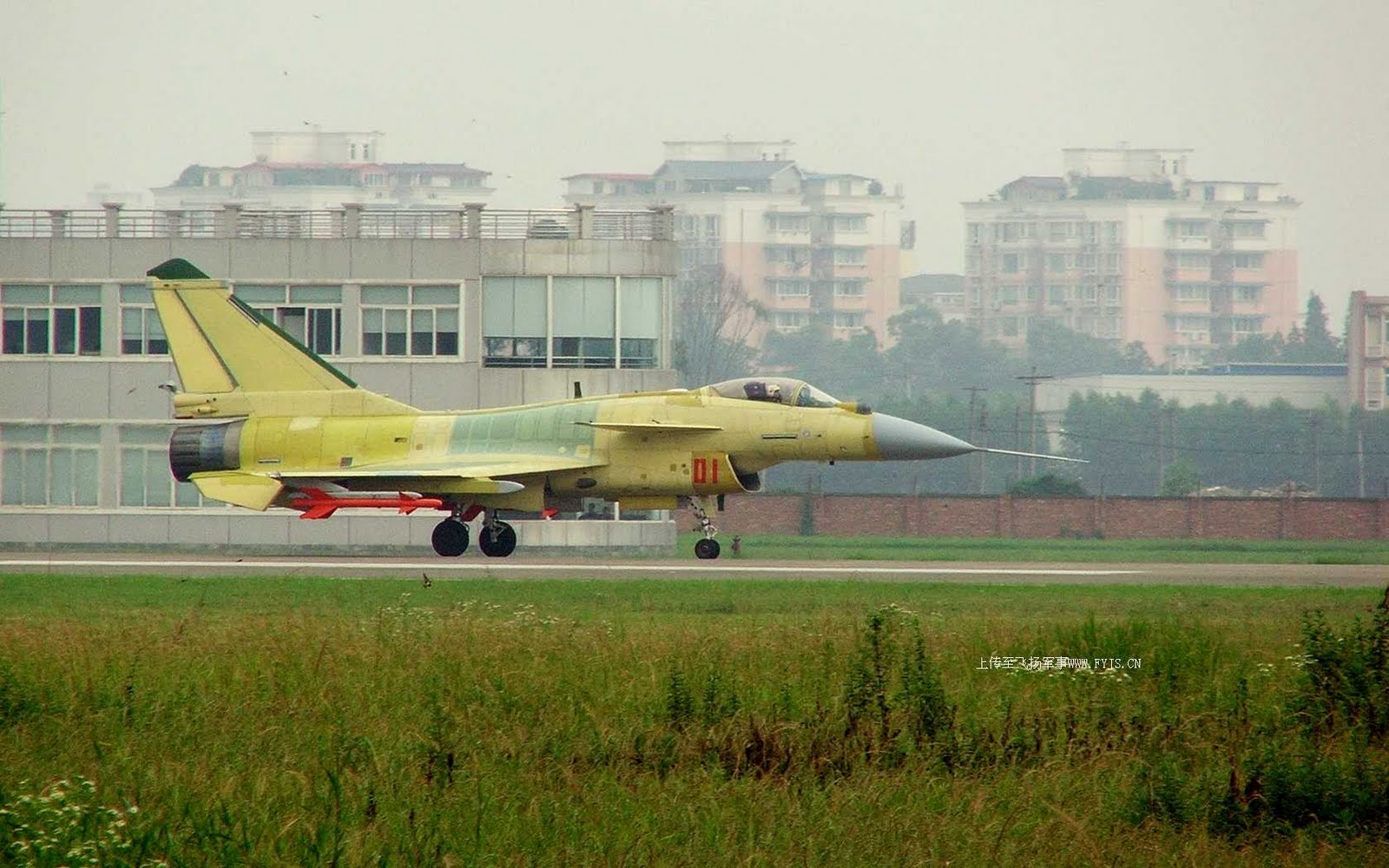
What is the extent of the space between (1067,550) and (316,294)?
62.2ft

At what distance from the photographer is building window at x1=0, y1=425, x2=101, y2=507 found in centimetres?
3481

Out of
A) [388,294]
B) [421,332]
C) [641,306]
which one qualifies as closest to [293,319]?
[388,294]

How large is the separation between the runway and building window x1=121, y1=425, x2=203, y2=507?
581 cm

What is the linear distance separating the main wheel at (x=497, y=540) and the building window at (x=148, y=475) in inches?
372

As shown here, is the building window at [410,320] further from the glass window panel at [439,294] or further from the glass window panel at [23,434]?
the glass window panel at [23,434]

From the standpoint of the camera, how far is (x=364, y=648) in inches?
508

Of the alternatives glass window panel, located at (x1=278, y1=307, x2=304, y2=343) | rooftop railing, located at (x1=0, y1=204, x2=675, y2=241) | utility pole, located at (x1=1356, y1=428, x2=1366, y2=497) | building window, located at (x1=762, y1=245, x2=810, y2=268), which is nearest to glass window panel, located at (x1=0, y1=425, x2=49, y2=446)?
rooftop railing, located at (x1=0, y1=204, x2=675, y2=241)

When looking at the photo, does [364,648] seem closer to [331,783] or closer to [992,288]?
[331,783]

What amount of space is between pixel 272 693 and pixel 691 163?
491 feet

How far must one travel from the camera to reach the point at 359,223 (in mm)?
35062

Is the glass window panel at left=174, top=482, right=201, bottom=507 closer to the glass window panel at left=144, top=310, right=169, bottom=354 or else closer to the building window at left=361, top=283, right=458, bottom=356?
the glass window panel at left=144, top=310, right=169, bottom=354

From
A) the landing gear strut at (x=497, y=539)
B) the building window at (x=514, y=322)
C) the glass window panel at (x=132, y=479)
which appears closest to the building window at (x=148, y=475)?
the glass window panel at (x=132, y=479)

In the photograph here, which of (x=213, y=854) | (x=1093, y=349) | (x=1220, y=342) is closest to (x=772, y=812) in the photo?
(x=213, y=854)

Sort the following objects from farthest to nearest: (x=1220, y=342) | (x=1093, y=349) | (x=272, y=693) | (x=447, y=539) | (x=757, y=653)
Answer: (x=1220, y=342) < (x=1093, y=349) < (x=447, y=539) < (x=757, y=653) < (x=272, y=693)
